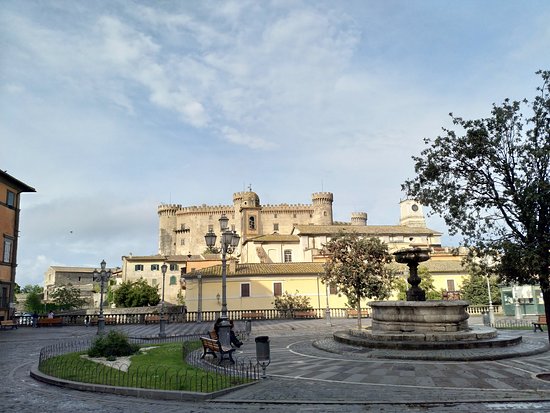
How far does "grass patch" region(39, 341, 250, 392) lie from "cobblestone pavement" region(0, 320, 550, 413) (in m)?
0.51

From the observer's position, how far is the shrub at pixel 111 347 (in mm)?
14586

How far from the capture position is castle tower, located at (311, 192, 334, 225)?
100812 mm

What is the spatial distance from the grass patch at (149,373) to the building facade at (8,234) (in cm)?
2281

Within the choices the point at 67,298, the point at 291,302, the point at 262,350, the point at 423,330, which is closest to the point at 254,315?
the point at 291,302

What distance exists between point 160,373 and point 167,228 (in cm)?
9873

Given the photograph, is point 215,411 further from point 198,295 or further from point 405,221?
point 405,221

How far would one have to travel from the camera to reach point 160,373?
11.2m

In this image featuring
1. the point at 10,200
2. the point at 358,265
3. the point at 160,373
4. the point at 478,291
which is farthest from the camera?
the point at 478,291

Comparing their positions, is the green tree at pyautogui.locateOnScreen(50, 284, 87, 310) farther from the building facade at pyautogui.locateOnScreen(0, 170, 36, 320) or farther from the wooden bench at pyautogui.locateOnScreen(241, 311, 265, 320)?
the wooden bench at pyautogui.locateOnScreen(241, 311, 265, 320)

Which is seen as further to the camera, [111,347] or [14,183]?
[14,183]

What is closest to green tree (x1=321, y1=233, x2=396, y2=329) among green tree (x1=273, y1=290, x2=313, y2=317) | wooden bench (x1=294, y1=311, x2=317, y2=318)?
wooden bench (x1=294, y1=311, x2=317, y2=318)

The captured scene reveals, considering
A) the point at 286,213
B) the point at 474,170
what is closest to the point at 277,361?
the point at 474,170

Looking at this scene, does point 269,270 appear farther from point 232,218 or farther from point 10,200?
point 232,218

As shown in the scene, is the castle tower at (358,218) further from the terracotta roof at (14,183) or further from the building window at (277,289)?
the terracotta roof at (14,183)
